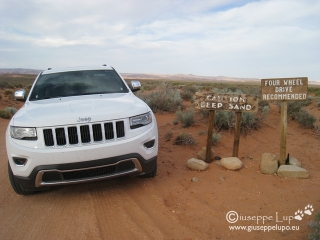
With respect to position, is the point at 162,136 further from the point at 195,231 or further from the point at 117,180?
the point at 195,231

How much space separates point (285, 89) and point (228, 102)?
975 mm

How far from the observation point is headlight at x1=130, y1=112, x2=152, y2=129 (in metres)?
3.63

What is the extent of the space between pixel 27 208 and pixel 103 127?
1.57 m

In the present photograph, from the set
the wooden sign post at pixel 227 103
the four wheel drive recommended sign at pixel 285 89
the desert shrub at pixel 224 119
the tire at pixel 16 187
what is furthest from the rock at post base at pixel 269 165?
the tire at pixel 16 187

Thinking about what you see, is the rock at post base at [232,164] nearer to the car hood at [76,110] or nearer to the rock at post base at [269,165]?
the rock at post base at [269,165]

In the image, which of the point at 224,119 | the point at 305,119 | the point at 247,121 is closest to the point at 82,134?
the point at 224,119

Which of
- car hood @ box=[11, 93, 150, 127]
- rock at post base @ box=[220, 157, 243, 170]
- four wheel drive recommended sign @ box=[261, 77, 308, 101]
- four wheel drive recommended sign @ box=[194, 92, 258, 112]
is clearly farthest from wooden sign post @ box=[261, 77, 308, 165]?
car hood @ box=[11, 93, 150, 127]

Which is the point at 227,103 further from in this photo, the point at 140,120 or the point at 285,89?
the point at 140,120

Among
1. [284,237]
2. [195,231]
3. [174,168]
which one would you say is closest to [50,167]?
[195,231]

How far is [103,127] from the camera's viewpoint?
3.44m

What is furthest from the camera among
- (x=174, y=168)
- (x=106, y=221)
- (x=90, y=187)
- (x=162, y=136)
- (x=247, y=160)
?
(x=162, y=136)

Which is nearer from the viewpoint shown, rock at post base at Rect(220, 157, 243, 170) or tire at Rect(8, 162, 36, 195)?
tire at Rect(8, 162, 36, 195)

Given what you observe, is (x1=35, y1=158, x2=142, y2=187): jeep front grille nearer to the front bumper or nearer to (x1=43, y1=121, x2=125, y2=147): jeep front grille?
the front bumper

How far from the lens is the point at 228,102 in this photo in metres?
4.95
